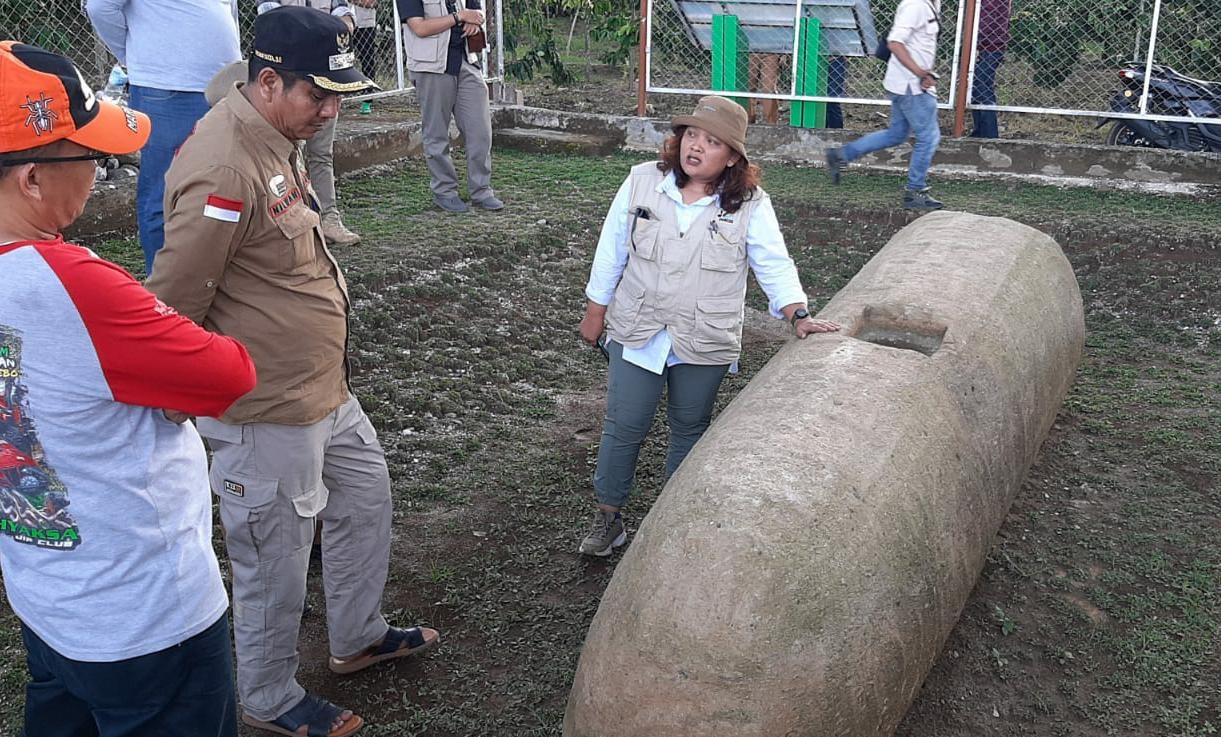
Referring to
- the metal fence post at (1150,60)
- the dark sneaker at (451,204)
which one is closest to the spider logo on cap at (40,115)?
the dark sneaker at (451,204)

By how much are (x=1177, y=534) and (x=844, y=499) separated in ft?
7.04

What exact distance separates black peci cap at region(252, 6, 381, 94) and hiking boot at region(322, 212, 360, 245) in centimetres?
437

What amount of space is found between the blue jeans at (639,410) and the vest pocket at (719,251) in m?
0.38

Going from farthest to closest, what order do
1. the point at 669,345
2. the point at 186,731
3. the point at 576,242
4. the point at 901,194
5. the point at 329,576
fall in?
the point at 901,194
the point at 576,242
the point at 669,345
the point at 329,576
the point at 186,731

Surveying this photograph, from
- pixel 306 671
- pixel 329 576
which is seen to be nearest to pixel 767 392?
pixel 329 576

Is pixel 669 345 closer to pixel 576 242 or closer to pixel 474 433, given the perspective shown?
pixel 474 433

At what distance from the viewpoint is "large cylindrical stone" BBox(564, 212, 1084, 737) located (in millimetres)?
2740

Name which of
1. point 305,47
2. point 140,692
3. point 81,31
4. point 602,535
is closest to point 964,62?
point 602,535

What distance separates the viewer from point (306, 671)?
361cm

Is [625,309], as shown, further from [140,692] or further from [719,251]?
[140,692]

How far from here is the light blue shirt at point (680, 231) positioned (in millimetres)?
3850

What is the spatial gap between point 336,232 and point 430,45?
4.90 feet

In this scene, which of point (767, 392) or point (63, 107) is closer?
point (63, 107)

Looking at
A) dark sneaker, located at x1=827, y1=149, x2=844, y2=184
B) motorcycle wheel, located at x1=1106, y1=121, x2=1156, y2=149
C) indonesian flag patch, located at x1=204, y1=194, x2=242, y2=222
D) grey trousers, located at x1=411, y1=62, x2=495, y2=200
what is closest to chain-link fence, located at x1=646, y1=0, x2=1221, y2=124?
motorcycle wheel, located at x1=1106, y1=121, x2=1156, y2=149
